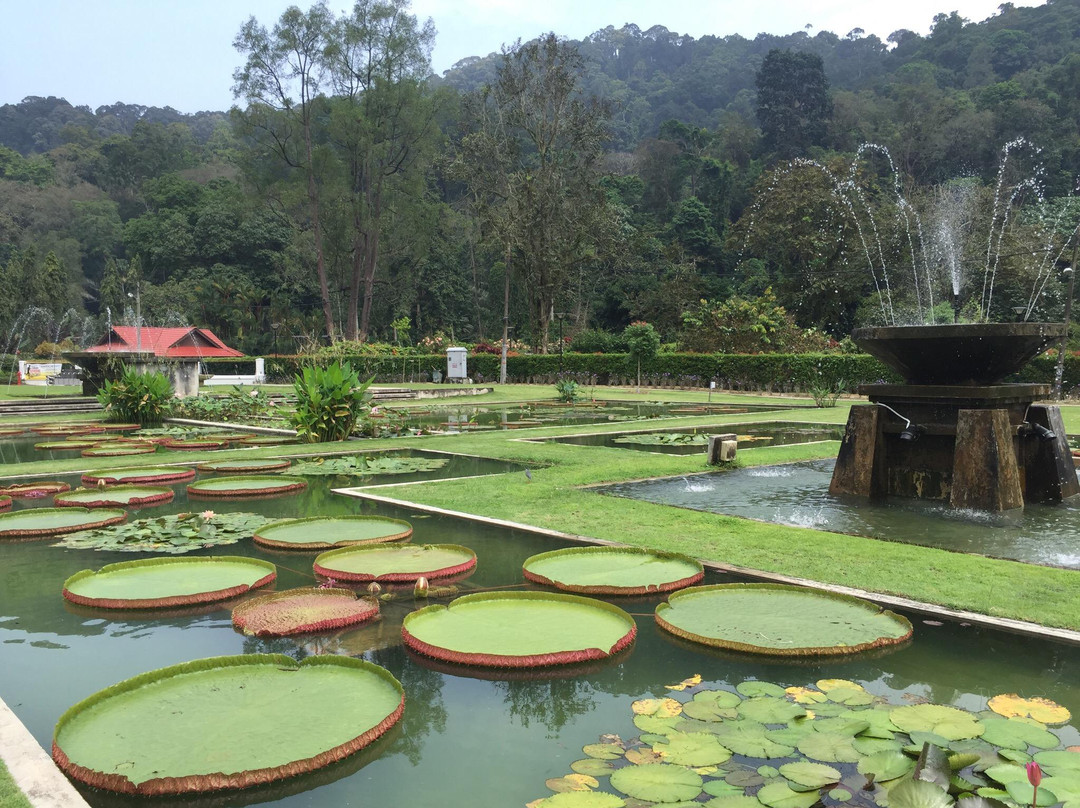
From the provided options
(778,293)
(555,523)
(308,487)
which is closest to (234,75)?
(778,293)

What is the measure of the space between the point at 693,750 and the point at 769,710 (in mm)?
465

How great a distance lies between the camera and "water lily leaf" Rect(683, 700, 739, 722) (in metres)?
2.95

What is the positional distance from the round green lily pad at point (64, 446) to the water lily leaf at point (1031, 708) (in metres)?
12.0

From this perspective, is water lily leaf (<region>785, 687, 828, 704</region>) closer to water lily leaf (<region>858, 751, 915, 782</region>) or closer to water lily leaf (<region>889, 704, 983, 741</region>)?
water lily leaf (<region>889, 704, 983, 741</region>)

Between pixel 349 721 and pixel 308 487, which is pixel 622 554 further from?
pixel 308 487

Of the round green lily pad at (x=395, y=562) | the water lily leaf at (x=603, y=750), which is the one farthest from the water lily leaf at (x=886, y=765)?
the round green lily pad at (x=395, y=562)

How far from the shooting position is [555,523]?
6328 millimetres

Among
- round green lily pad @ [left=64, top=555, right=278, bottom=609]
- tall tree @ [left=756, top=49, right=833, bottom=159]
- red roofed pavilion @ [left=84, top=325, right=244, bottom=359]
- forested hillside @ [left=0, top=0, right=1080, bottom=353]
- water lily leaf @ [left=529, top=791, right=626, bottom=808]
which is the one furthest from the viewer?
tall tree @ [left=756, top=49, right=833, bottom=159]

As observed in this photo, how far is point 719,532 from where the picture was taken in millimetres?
5973

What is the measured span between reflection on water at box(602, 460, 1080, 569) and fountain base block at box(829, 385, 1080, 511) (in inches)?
7.4

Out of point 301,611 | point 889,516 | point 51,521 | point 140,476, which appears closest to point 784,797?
point 301,611

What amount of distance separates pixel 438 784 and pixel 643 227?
180ft

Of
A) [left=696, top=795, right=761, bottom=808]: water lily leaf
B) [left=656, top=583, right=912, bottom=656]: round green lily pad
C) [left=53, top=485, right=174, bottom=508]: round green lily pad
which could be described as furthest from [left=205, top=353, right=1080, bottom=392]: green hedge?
[left=696, top=795, right=761, bottom=808]: water lily leaf

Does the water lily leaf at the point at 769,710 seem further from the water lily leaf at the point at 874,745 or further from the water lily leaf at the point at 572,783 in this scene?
the water lily leaf at the point at 572,783
